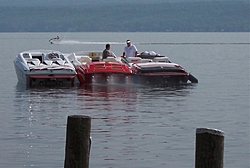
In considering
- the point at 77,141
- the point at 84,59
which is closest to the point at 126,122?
the point at 77,141

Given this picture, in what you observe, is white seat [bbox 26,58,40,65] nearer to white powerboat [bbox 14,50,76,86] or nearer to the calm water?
white powerboat [bbox 14,50,76,86]

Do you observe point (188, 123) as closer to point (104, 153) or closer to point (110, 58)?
point (104, 153)

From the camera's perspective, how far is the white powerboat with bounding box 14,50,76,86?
28.1 m

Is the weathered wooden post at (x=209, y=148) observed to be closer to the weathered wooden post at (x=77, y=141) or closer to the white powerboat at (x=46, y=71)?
the weathered wooden post at (x=77, y=141)

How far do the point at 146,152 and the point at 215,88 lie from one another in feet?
52.1

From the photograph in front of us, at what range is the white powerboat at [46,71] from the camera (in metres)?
28.1

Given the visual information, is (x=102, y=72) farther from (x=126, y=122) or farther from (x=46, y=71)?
(x=126, y=122)

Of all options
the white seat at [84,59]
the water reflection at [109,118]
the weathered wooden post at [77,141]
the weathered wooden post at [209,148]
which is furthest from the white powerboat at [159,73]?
the weathered wooden post at [209,148]

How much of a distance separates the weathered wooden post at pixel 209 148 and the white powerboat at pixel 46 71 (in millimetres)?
18465

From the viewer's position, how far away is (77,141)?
10422mm

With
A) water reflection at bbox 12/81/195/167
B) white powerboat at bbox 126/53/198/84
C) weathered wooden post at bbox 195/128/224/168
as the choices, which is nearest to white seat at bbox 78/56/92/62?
white powerboat at bbox 126/53/198/84

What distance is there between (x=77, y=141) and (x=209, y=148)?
171cm

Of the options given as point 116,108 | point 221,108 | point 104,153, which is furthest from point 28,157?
point 221,108

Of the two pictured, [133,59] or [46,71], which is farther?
[133,59]
